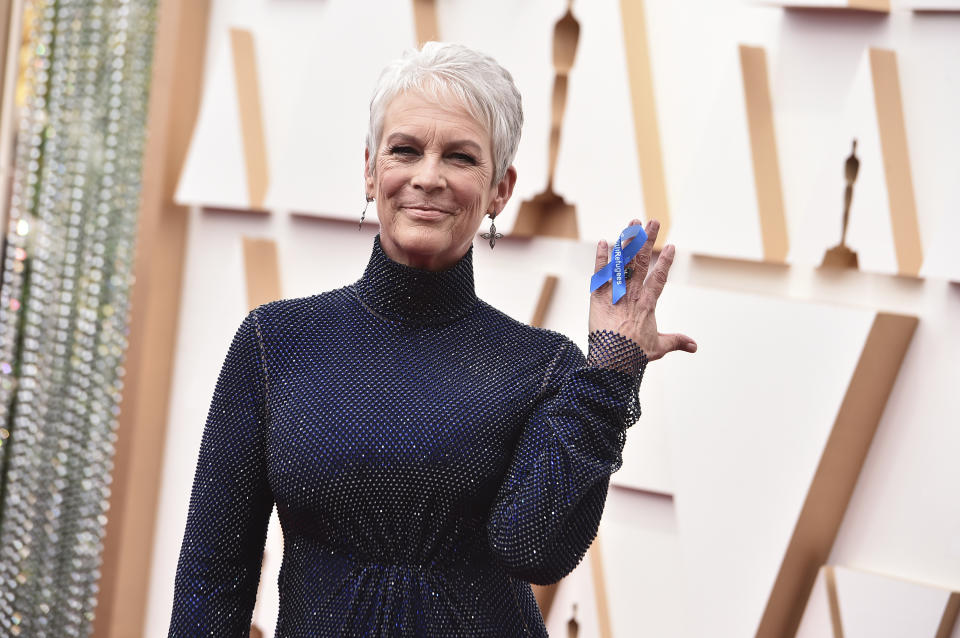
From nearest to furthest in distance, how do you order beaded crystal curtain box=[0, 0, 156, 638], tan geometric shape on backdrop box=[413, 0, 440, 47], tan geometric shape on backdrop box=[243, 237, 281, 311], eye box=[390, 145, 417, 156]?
1. eye box=[390, 145, 417, 156]
2. tan geometric shape on backdrop box=[413, 0, 440, 47]
3. tan geometric shape on backdrop box=[243, 237, 281, 311]
4. beaded crystal curtain box=[0, 0, 156, 638]

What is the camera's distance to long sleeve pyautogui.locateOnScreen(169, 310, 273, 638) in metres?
1.19

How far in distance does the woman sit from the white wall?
77 cm

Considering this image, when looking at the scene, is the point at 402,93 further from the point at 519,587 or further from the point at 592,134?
the point at 592,134

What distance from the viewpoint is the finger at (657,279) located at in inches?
43.8

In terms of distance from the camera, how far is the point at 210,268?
2521mm

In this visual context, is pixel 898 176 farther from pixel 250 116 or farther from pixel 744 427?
pixel 250 116

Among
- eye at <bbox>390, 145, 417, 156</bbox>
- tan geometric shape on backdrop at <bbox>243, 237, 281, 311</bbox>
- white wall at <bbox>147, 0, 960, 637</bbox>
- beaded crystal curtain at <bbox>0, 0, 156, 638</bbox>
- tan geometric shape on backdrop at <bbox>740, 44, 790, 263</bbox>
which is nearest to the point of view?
eye at <bbox>390, 145, 417, 156</bbox>

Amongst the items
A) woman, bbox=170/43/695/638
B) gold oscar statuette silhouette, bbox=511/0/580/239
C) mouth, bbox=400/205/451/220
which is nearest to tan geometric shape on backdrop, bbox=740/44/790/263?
gold oscar statuette silhouette, bbox=511/0/580/239

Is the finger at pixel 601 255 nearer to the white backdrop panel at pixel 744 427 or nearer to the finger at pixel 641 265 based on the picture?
the finger at pixel 641 265

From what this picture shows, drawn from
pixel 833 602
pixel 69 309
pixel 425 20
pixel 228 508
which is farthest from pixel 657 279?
pixel 69 309

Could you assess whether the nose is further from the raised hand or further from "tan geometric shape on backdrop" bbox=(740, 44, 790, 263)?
"tan geometric shape on backdrop" bbox=(740, 44, 790, 263)

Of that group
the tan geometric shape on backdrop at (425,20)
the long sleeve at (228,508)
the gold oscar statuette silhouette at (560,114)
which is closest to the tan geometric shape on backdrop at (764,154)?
the gold oscar statuette silhouette at (560,114)

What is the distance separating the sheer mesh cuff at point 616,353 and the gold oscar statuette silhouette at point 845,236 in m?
0.83

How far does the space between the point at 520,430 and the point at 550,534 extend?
15cm
